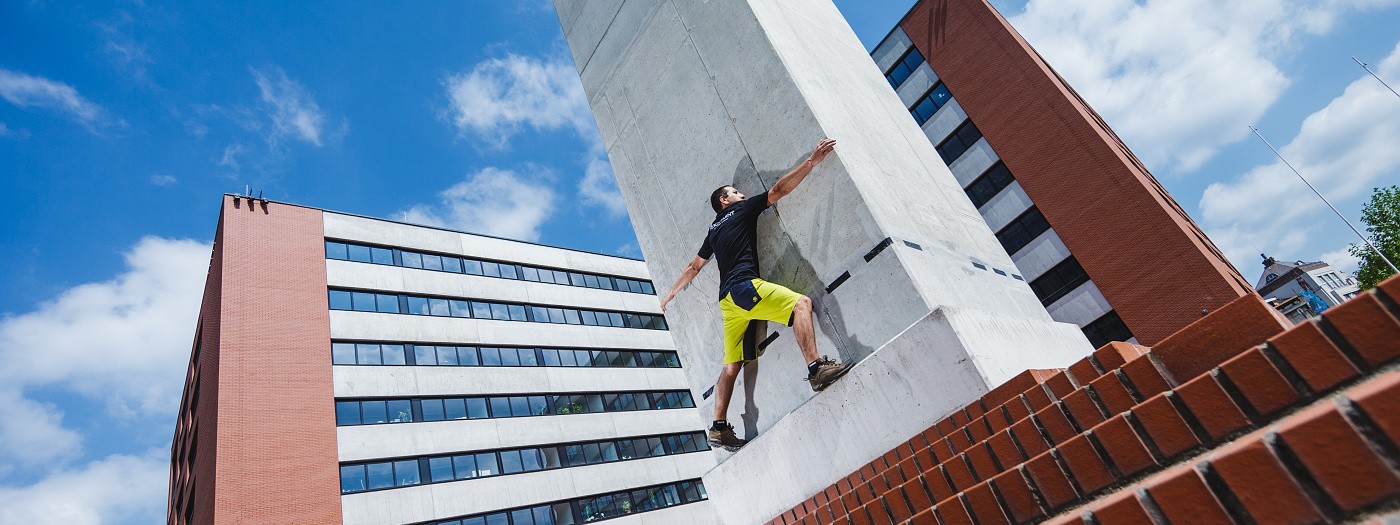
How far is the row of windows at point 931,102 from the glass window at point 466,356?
22.9 m

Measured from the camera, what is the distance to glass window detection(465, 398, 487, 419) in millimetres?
24312

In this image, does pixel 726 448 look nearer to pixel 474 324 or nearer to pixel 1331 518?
pixel 1331 518

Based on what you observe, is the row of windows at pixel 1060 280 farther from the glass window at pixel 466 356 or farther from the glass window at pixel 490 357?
the glass window at pixel 466 356

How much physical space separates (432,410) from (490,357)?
3.51 m

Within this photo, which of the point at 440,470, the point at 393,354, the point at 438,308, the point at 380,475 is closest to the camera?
the point at 380,475

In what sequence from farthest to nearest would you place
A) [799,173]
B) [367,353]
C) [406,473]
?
[367,353] < [406,473] < [799,173]

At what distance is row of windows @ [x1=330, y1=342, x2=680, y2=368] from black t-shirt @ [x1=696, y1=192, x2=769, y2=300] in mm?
19280

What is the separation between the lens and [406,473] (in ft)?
71.1

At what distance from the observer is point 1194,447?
86.9 inches

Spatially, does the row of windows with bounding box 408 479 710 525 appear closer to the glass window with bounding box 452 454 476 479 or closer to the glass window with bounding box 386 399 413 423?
the glass window with bounding box 452 454 476 479

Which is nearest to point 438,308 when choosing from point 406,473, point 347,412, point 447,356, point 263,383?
point 447,356

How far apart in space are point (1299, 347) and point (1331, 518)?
2.09ft

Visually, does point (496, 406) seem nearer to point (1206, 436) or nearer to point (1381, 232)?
point (1206, 436)

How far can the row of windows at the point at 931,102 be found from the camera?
97.6 feet
